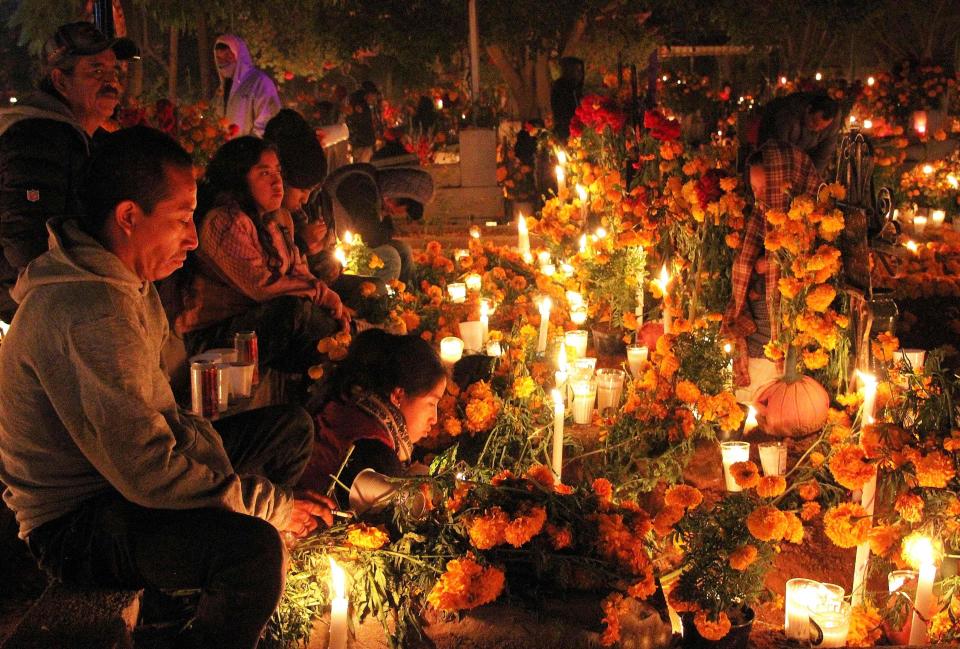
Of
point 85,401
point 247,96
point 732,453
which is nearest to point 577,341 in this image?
point 732,453

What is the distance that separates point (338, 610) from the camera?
2736mm

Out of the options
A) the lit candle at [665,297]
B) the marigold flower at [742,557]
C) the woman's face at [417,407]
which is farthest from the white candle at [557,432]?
the lit candle at [665,297]

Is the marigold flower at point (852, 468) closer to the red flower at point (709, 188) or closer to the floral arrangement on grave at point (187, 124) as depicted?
the red flower at point (709, 188)

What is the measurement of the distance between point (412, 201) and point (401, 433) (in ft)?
13.6

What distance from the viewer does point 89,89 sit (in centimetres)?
434

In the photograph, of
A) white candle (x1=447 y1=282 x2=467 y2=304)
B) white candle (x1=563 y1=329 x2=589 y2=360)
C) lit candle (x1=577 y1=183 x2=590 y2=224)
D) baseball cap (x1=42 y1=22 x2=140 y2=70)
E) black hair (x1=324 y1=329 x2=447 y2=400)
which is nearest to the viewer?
black hair (x1=324 y1=329 x2=447 y2=400)

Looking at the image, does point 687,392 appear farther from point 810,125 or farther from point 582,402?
point 810,125

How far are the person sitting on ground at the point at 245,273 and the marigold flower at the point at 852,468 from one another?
2426 millimetres

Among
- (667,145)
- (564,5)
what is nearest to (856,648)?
(667,145)

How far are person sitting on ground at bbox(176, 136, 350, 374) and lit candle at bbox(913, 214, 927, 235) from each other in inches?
314

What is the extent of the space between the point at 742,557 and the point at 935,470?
654mm

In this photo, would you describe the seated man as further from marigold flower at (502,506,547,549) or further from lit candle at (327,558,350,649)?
marigold flower at (502,506,547,549)

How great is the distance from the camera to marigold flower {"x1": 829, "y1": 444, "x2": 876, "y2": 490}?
327cm

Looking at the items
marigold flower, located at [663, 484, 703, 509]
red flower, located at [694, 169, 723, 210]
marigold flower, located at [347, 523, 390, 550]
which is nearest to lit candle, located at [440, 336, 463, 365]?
red flower, located at [694, 169, 723, 210]
